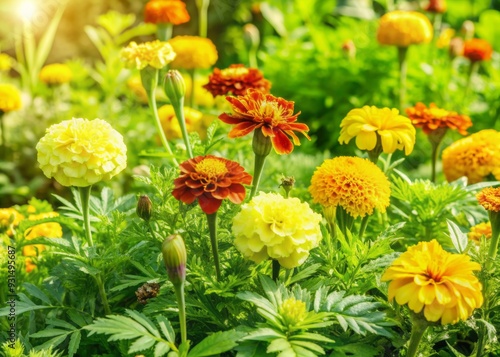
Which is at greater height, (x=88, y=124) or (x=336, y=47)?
(x=88, y=124)

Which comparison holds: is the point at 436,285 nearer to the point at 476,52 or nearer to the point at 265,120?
the point at 265,120

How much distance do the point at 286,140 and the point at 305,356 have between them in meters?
0.45

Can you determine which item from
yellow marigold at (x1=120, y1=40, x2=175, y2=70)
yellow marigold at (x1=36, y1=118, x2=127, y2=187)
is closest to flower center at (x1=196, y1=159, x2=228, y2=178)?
yellow marigold at (x1=36, y1=118, x2=127, y2=187)

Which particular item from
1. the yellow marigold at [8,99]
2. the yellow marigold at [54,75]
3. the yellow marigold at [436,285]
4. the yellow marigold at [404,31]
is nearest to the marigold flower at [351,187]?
the yellow marigold at [436,285]

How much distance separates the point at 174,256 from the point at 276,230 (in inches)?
8.1

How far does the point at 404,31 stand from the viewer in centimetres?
240

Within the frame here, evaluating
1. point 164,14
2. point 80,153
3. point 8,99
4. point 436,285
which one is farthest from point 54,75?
point 436,285

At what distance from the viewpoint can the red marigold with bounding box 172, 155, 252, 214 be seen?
1242 millimetres

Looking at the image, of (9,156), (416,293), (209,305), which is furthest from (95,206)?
(9,156)

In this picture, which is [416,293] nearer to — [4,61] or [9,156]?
[9,156]

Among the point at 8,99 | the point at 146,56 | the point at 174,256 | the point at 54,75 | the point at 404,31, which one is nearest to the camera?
the point at 174,256

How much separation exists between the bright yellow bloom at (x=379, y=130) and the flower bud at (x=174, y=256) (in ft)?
1.97

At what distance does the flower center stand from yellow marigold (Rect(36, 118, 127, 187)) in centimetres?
24

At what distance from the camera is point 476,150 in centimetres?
195
